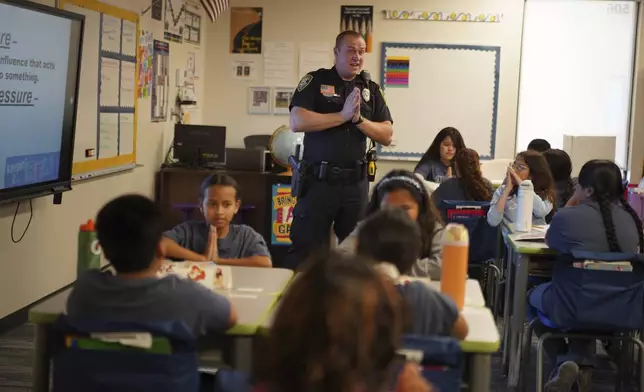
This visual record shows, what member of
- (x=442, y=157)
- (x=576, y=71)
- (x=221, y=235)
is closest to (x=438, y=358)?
(x=221, y=235)

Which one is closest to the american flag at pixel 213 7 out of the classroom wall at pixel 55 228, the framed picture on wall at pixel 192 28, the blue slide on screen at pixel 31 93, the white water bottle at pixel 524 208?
the framed picture on wall at pixel 192 28

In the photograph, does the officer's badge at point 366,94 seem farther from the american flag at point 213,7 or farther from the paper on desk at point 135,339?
the american flag at point 213,7

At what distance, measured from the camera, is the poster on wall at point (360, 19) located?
26.8ft

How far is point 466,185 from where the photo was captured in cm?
530

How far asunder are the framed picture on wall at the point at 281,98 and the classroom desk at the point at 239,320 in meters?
5.58

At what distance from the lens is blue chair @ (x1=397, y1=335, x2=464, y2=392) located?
1957 millimetres

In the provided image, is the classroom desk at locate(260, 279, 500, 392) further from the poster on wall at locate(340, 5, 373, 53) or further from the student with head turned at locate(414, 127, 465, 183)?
the poster on wall at locate(340, 5, 373, 53)

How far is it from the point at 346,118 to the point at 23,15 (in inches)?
66.6

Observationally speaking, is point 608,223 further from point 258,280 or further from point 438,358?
point 438,358

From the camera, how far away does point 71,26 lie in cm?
481

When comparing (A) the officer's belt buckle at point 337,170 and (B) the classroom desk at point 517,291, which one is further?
(A) the officer's belt buckle at point 337,170

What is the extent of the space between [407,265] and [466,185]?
304 centimetres

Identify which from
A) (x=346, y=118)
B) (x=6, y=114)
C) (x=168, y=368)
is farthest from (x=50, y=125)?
(x=168, y=368)

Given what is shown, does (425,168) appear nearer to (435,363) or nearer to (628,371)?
(628,371)
